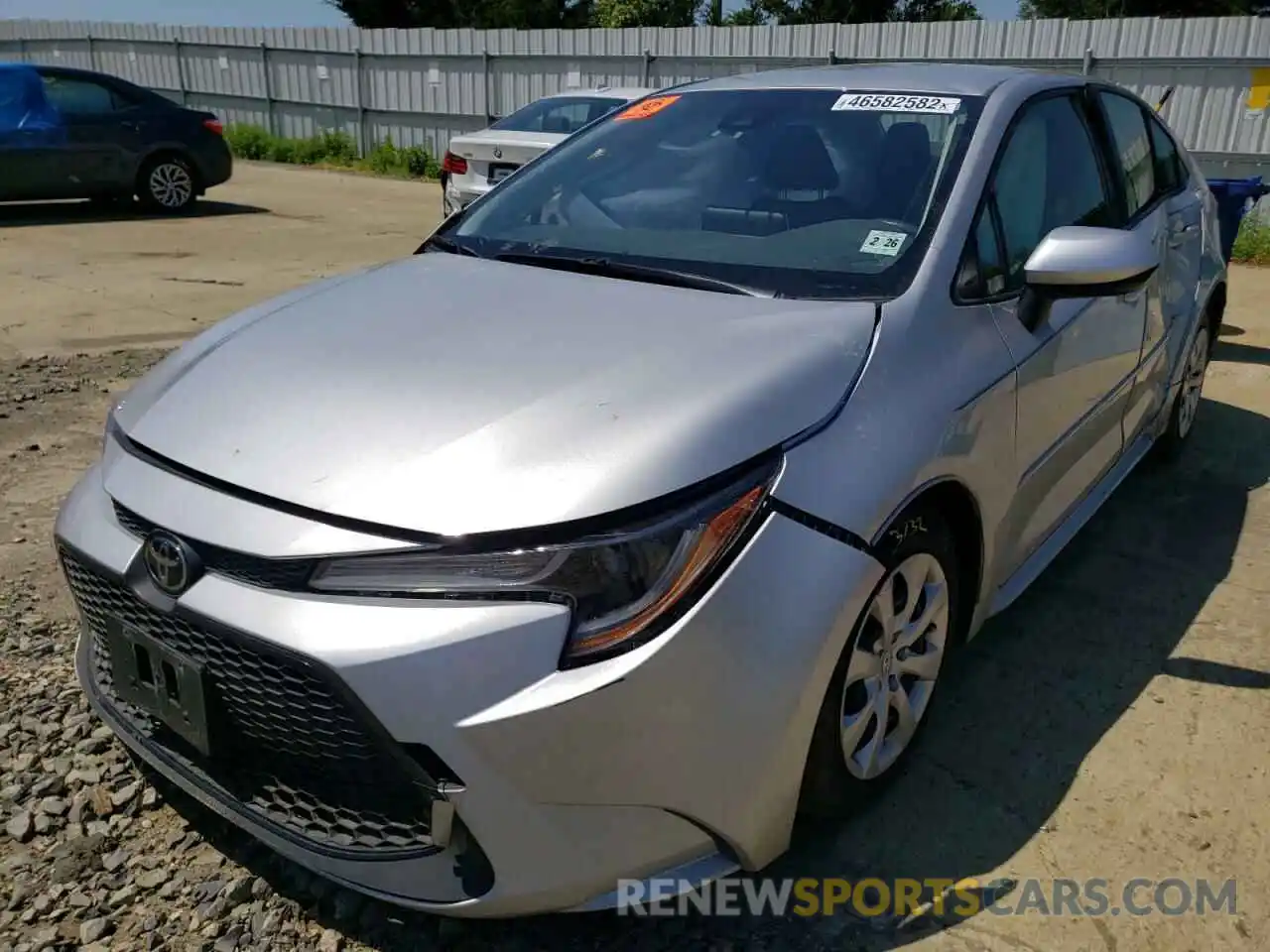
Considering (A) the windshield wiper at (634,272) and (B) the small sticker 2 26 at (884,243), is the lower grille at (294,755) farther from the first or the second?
(B) the small sticker 2 26 at (884,243)

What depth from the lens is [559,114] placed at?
366 inches

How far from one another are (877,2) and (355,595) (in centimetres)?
3553

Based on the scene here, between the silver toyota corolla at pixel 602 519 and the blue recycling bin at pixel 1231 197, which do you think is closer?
the silver toyota corolla at pixel 602 519

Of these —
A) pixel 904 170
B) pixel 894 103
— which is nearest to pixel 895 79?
pixel 894 103

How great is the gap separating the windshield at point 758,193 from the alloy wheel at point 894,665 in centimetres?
63

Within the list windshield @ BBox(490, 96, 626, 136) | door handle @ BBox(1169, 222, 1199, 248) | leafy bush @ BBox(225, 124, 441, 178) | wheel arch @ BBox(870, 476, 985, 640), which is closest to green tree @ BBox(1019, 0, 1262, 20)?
leafy bush @ BBox(225, 124, 441, 178)

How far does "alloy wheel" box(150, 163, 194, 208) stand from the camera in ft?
38.3

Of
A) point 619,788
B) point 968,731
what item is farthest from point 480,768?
point 968,731

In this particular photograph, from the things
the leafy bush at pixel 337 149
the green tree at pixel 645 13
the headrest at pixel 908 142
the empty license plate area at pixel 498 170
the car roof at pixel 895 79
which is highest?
the green tree at pixel 645 13

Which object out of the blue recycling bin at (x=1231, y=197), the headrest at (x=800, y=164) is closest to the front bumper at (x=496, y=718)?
the headrest at (x=800, y=164)

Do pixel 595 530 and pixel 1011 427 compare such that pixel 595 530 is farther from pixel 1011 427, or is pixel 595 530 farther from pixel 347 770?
pixel 1011 427

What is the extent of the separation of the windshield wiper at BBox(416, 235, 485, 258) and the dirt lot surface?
148cm

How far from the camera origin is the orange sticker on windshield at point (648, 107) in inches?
129

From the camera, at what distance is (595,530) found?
5.54 ft
